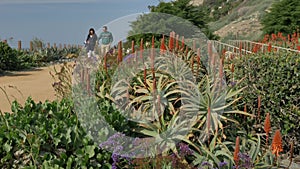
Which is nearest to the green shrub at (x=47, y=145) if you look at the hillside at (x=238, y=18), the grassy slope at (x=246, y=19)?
the hillside at (x=238, y=18)

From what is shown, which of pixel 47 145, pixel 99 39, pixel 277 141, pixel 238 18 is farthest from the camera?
Answer: pixel 238 18

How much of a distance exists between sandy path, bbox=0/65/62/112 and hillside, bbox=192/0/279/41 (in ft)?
48.6

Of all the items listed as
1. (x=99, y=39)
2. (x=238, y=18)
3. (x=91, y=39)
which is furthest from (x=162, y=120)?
(x=238, y=18)

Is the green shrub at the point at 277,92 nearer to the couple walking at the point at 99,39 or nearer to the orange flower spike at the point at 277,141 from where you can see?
the orange flower spike at the point at 277,141

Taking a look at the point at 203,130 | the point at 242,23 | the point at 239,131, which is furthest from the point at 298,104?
the point at 242,23

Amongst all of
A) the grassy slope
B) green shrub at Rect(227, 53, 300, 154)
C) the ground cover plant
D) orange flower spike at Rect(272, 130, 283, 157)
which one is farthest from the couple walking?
the grassy slope

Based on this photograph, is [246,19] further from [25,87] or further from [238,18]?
[25,87]

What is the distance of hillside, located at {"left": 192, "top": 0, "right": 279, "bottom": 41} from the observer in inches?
1409

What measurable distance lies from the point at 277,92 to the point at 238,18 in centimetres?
4720

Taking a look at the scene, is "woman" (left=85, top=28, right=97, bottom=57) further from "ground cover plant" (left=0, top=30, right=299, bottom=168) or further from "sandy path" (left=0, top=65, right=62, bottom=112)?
Result: "ground cover plant" (left=0, top=30, right=299, bottom=168)

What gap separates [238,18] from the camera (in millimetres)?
50406

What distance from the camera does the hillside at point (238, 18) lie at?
3578 cm

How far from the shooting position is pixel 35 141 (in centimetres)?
354

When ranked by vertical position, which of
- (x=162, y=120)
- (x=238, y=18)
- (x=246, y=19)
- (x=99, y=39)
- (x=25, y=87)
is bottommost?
(x=25, y=87)
